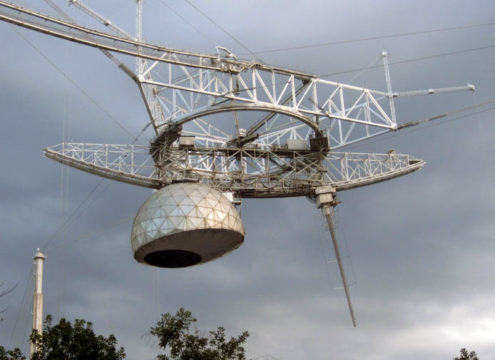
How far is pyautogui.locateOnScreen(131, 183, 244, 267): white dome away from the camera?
5350 centimetres

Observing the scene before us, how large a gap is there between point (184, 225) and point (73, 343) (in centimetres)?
1697

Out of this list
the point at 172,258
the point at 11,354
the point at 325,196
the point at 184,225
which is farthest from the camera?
the point at 325,196

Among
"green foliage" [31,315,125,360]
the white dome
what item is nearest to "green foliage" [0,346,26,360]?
"green foliage" [31,315,125,360]

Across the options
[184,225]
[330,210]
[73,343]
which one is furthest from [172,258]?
[73,343]

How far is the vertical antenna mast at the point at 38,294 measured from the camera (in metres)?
41.5

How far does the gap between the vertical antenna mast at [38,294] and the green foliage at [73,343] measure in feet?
10.5

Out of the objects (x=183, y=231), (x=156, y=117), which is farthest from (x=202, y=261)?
(x=156, y=117)

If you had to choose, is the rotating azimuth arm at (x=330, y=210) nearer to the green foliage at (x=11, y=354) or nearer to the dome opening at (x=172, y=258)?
the dome opening at (x=172, y=258)

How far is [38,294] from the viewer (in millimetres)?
42469

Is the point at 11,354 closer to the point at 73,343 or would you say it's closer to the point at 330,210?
the point at 73,343

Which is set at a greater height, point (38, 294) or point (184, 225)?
point (184, 225)

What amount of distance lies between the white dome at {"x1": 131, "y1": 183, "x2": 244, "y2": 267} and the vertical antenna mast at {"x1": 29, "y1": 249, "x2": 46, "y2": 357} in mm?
10633

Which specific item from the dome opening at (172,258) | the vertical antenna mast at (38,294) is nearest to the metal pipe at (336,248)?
the dome opening at (172,258)

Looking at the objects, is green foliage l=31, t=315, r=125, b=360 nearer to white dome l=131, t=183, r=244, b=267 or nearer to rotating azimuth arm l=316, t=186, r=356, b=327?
white dome l=131, t=183, r=244, b=267
